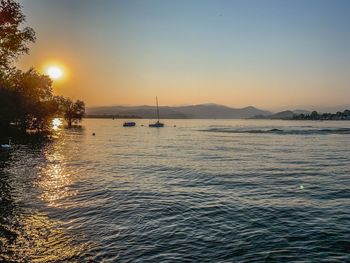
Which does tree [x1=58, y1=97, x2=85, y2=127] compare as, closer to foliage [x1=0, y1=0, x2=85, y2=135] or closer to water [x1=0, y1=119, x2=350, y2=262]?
foliage [x1=0, y1=0, x2=85, y2=135]

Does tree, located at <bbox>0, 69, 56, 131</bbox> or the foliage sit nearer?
the foliage

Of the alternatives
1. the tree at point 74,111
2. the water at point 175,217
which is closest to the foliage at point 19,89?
the water at point 175,217

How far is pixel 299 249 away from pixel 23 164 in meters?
32.7

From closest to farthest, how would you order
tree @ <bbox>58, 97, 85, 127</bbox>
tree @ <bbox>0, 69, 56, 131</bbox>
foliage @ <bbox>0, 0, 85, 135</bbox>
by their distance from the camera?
foliage @ <bbox>0, 0, 85, 135</bbox>
tree @ <bbox>0, 69, 56, 131</bbox>
tree @ <bbox>58, 97, 85, 127</bbox>

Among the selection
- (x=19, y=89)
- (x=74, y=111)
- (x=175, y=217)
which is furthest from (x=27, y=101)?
(x=74, y=111)

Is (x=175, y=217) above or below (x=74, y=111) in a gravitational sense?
below

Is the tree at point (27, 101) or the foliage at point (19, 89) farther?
the tree at point (27, 101)

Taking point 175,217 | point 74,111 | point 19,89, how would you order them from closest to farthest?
point 175,217, point 19,89, point 74,111

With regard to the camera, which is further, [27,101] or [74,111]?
[74,111]

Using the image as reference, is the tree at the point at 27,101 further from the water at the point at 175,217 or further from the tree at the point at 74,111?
the tree at the point at 74,111

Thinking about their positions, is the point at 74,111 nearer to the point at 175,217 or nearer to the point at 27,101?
the point at 27,101

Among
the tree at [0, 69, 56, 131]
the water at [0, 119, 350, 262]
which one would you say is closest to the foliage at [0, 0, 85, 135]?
the tree at [0, 69, 56, 131]

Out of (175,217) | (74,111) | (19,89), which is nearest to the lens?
(175,217)

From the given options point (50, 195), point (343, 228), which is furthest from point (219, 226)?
point (50, 195)
